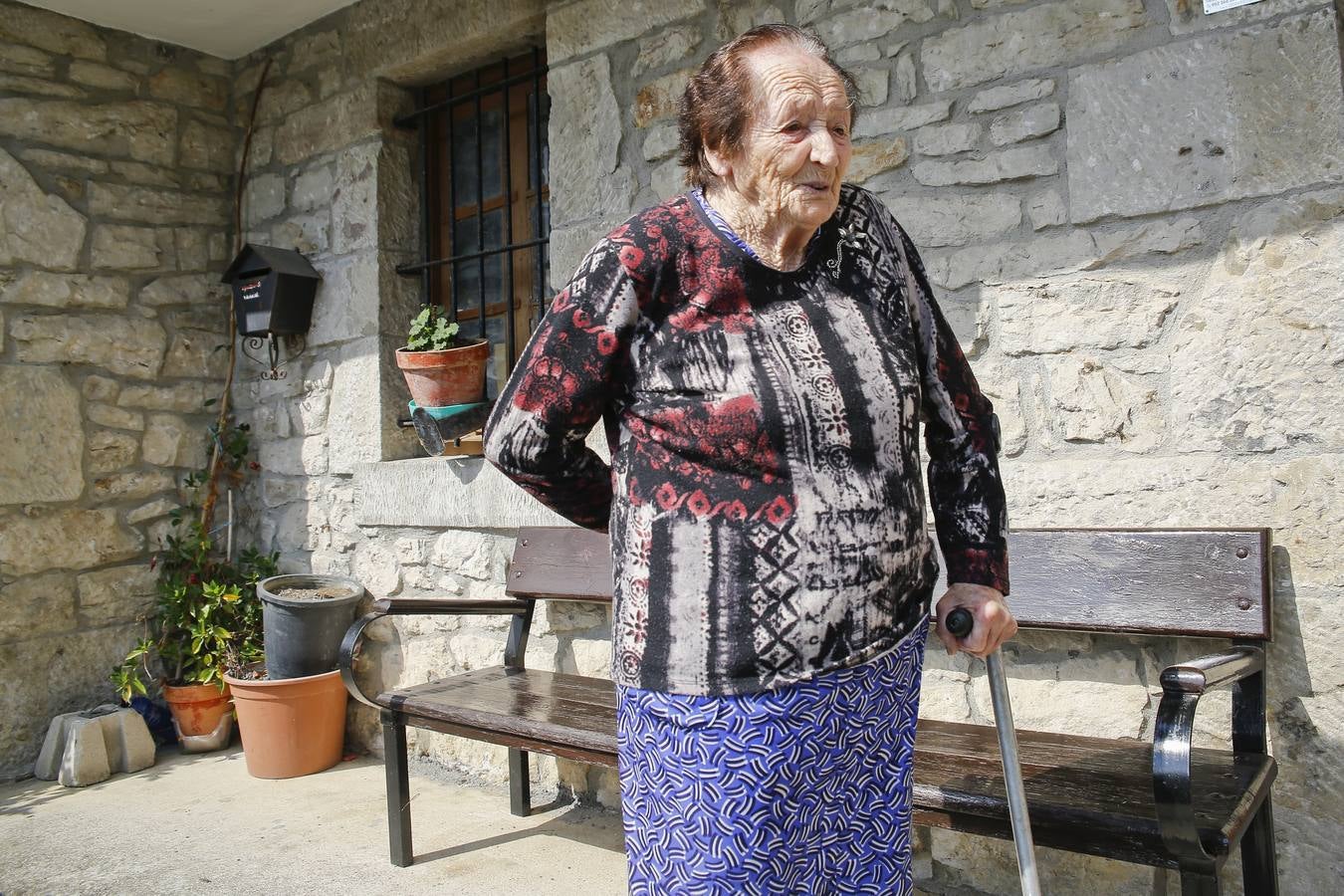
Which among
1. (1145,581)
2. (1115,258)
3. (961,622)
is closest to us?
(961,622)

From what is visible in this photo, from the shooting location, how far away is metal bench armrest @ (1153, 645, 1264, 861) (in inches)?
62.8

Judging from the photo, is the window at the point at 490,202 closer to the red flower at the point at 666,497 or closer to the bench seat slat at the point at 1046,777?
the bench seat slat at the point at 1046,777

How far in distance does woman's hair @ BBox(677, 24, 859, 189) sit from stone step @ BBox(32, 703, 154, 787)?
3316mm

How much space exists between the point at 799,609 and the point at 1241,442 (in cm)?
135

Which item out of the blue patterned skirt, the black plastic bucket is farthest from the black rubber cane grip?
the black plastic bucket

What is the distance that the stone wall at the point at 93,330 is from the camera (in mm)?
3820

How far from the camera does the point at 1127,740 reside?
2.21 meters

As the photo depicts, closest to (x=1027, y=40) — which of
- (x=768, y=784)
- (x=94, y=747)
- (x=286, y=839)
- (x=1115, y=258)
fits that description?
(x=1115, y=258)

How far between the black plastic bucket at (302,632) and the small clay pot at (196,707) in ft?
1.39

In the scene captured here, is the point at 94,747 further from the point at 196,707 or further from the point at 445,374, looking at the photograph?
the point at 445,374

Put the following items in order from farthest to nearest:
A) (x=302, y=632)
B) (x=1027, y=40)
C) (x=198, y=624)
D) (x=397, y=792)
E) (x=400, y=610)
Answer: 1. (x=198, y=624)
2. (x=302, y=632)
3. (x=400, y=610)
4. (x=397, y=792)
5. (x=1027, y=40)

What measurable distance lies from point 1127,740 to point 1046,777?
37 cm

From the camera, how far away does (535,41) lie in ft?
11.9

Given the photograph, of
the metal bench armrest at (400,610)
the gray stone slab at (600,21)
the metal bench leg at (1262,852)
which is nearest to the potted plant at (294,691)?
the metal bench armrest at (400,610)
